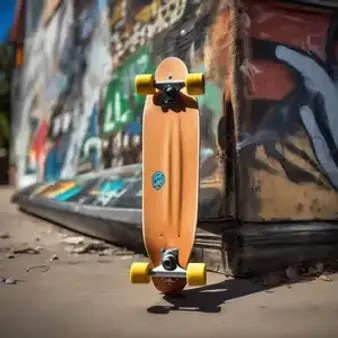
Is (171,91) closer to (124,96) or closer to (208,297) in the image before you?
(208,297)

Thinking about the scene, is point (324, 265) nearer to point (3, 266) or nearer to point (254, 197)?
point (254, 197)

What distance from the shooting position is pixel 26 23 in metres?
13.6

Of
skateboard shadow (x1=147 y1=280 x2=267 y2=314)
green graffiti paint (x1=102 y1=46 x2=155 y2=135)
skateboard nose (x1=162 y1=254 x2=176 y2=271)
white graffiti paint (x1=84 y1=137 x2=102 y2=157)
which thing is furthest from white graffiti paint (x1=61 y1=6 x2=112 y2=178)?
skateboard nose (x1=162 y1=254 x2=176 y2=271)

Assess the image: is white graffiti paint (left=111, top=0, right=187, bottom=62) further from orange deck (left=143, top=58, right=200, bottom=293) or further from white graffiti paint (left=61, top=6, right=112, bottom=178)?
orange deck (left=143, top=58, right=200, bottom=293)

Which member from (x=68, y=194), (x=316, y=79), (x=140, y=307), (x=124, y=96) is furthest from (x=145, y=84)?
(x=68, y=194)

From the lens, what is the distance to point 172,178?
3070 millimetres

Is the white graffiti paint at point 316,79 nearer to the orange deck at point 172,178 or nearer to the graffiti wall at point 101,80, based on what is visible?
the graffiti wall at point 101,80

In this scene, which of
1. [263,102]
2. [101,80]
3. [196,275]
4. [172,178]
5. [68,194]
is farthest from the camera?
[101,80]

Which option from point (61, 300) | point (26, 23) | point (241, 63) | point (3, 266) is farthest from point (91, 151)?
point (26, 23)

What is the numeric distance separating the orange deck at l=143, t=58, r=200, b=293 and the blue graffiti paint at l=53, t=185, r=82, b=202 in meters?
3.22

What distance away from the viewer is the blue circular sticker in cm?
308

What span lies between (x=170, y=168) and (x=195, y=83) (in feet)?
1.76

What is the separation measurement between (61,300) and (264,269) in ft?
4.76

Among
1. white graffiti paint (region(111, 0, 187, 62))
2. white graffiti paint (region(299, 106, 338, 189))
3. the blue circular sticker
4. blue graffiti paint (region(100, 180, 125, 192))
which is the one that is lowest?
blue graffiti paint (region(100, 180, 125, 192))
